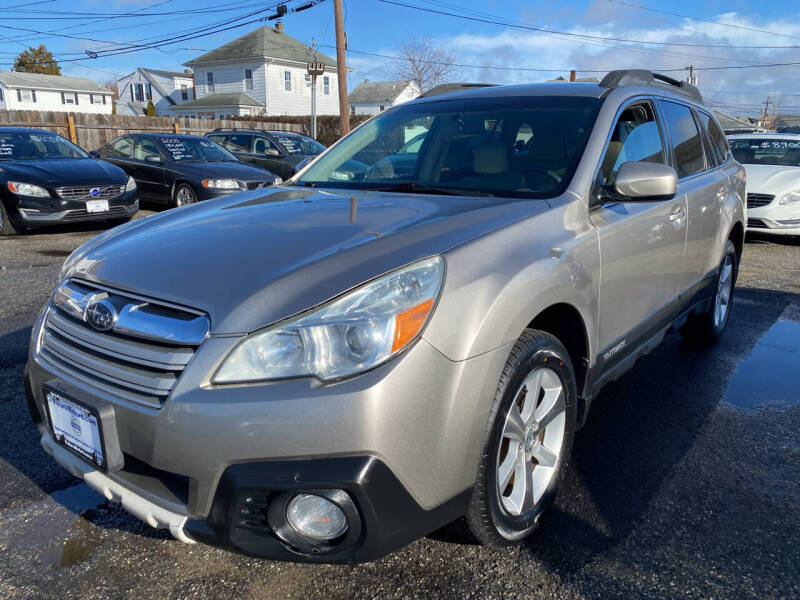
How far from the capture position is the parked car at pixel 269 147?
13586mm

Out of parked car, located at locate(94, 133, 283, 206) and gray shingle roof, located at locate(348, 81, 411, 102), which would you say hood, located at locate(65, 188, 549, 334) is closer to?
parked car, located at locate(94, 133, 283, 206)

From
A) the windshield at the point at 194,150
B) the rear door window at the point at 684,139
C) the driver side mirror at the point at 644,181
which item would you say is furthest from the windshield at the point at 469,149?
the windshield at the point at 194,150

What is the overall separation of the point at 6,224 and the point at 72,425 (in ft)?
25.9

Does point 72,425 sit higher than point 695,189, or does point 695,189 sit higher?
point 695,189

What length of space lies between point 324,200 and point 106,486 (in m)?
1.44

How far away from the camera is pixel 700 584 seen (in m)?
2.09

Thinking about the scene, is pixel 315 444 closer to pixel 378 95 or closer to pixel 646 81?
pixel 646 81

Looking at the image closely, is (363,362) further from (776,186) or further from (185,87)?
(185,87)

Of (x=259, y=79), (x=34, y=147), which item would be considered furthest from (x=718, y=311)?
(x=259, y=79)

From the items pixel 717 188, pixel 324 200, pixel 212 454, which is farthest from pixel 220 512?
pixel 717 188

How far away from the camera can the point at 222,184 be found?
34.0 feet

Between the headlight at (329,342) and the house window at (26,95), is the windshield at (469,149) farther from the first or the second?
the house window at (26,95)

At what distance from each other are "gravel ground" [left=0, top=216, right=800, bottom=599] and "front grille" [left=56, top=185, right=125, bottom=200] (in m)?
5.57

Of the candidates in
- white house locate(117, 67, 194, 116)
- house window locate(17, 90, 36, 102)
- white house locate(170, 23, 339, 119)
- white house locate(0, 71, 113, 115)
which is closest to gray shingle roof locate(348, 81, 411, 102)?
white house locate(170, 23, 339, 119)
